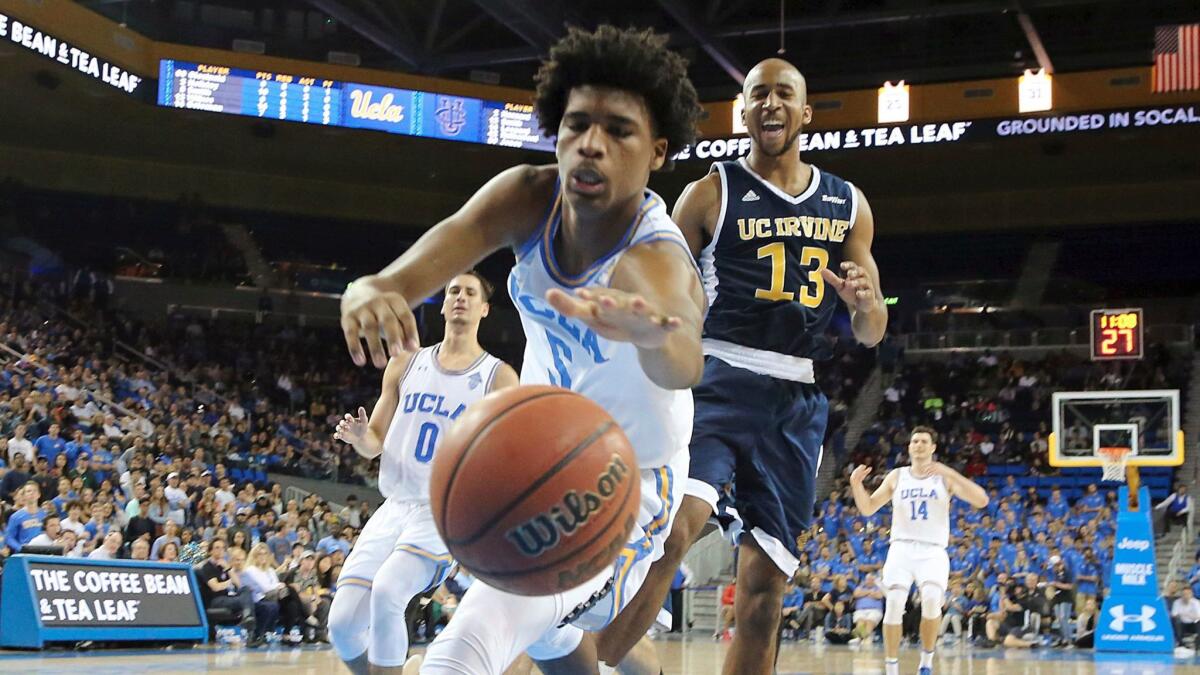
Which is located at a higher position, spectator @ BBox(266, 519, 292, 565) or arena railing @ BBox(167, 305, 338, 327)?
arena railing @ BBox(167, 305, 338, 327)

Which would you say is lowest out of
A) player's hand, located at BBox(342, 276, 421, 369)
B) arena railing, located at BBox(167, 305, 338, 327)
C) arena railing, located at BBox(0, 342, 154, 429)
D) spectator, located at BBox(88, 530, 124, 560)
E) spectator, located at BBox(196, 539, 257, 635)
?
spectator, located at BBox(196, 539, 257, 635)

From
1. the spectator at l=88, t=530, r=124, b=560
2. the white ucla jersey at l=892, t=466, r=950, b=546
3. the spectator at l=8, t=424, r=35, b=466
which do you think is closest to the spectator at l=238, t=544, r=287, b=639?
the spectator at l=88, t=530, r=124, b=560

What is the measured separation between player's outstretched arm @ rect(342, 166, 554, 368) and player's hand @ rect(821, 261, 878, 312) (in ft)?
4.47

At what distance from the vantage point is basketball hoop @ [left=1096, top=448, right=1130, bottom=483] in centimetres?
1546

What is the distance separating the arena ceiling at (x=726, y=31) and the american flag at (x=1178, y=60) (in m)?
1.73

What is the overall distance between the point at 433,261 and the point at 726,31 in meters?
19.5

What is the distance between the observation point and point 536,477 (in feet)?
9.55

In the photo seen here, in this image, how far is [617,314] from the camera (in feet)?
9.30

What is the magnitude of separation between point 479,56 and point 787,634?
37.9 feet

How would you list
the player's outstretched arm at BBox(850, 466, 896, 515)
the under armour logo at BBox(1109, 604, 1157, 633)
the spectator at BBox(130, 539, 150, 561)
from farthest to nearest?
the under armour logo at BBox(1109, 604, 1157, 633) < the spectator at BBox(130, 539, 150, 561) < the player's outstretched arm at BBox(850, 466, 896, 515)

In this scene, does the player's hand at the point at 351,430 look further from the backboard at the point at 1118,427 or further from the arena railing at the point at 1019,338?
the arena railing at the point at 1019,338

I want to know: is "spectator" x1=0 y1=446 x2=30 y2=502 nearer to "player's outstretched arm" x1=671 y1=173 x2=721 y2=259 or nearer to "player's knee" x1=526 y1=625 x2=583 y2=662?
"player's outstretched arm" x1=671 y1=173 x2=721 y2=259

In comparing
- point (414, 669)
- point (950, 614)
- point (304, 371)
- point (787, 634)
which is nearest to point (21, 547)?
point (414, 669)

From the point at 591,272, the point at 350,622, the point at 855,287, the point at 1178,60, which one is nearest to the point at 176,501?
the point at 350,622
